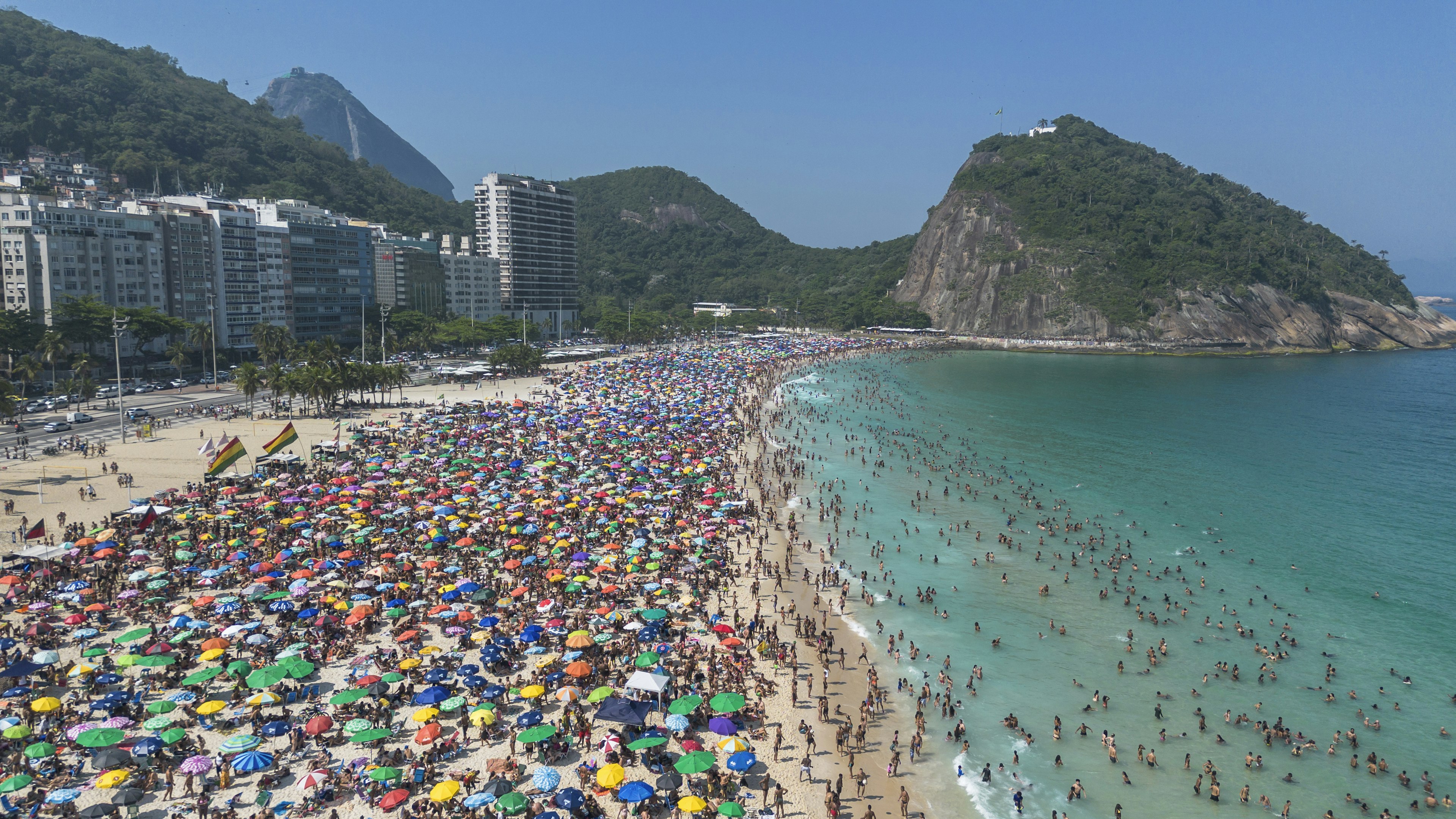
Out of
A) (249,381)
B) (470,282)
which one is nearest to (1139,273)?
(470,282)

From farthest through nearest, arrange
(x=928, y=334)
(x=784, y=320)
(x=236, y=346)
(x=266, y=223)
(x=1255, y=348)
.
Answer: (x=784, y=320) → (x=928, y=334) → (x=1255, y=348) → (x=266, y=223) → (x=236, y=346)

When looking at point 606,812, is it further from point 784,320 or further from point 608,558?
point 784,320

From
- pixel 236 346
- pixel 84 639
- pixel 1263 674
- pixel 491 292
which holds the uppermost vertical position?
pixel 491 292

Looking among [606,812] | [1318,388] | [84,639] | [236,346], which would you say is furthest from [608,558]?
[1318,388]

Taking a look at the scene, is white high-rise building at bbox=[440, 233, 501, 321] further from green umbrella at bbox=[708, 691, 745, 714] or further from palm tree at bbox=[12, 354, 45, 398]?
green umbrella at bbox=[708, 691, 745, 714]

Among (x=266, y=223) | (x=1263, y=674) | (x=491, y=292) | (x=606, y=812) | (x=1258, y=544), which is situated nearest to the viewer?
(x=606, y=812)

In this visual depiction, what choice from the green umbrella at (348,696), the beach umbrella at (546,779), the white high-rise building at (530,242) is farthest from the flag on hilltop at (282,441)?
the white high-rise building at (530,242)

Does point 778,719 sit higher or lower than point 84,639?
lower
